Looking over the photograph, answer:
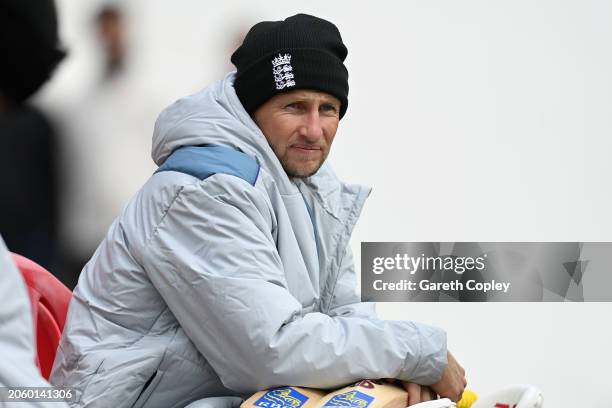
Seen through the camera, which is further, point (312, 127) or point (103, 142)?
point (103, 142)

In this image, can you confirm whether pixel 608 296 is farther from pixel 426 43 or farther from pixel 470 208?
pixel 426 43

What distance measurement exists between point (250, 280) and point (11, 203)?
1842 millimetres

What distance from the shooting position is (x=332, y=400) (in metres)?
2.11

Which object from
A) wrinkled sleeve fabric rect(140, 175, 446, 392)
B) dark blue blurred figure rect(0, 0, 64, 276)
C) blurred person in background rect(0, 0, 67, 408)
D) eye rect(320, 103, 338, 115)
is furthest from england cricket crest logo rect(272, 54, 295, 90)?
dark blue blurred figure rect(0, 0, 64, 276)

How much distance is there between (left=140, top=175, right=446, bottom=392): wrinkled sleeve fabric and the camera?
2146mm

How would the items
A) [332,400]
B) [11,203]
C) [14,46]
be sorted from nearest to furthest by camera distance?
[14,46] < [332,400] < [11,203]

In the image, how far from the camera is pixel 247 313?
84.4 inches

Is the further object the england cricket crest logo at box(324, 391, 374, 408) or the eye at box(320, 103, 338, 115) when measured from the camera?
the eye at box(320, 103, 338, 115)

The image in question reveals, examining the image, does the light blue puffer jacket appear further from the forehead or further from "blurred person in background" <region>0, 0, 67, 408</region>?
"blurred person in background" <region>0, 0, 67, 408</region>

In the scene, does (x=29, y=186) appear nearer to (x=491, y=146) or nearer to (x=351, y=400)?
(x=491, y=146)

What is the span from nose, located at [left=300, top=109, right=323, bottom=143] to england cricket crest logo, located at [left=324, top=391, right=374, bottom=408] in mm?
620

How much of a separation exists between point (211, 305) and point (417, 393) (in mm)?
448

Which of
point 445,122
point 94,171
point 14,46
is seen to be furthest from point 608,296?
point 14,46

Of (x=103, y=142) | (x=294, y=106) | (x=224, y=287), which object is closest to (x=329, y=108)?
(x=294, y=106)
